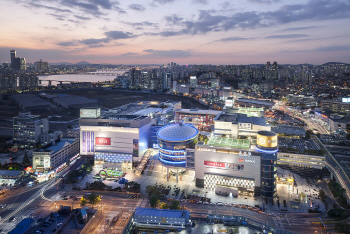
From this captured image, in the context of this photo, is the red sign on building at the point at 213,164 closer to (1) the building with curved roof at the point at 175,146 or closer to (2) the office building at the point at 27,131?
(1) the building with curved roof at the point at 175,146

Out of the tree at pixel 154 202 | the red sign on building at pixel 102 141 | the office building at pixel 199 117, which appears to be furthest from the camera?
the office building at pixel 199 117

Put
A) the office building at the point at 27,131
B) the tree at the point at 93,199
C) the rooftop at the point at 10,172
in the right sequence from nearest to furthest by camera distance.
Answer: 1. the tree at the point at 93,199
2. the rooftop at the point at 10,172
3. the office building at the point at 27,131

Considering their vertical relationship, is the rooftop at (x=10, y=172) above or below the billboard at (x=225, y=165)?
below

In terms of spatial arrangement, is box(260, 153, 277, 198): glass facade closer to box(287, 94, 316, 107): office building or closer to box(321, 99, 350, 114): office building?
box(321, 99, 350, 114): office building

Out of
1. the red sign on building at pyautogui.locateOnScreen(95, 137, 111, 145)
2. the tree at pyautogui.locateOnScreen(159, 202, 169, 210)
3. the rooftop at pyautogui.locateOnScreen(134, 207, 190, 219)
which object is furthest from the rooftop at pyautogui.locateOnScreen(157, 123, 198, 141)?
the rooftop at pyautogui.locateOnScreen(134, 207, 190, 219)

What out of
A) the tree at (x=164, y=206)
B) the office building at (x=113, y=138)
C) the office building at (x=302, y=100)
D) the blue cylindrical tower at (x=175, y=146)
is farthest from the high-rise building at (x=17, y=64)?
the tree at (x=164, y=206)

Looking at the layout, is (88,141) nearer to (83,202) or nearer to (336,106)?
(83,202)

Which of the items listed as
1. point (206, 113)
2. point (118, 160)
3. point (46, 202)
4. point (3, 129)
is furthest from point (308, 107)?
point (3, 129)
